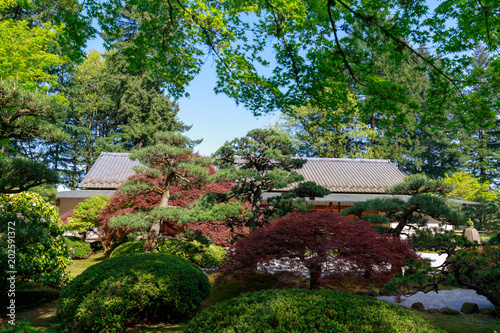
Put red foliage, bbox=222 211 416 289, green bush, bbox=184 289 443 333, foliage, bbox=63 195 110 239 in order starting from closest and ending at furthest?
green bush, bbox=184 289 443 333 < red foliage, bbox=222 211 416 289 < foliage, bbox=63 195 110 239

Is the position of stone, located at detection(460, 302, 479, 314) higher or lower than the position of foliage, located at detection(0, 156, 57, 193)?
lower

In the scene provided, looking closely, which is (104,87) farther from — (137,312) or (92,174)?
(137,312)

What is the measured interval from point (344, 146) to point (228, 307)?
23059 millimetres

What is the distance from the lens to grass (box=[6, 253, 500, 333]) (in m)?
4.37

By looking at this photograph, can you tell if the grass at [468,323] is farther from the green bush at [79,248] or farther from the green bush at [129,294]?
the green bush at [79,248]

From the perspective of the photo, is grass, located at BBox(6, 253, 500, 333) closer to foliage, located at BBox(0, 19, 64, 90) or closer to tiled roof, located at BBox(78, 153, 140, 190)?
foliage, located at BBox(0, 19, 64, 90)

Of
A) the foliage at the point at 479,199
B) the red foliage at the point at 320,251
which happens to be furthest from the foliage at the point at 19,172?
the foliage at the point at 479,199

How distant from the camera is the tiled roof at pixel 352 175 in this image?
669 inches

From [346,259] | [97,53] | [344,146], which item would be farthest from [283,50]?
[97,53]

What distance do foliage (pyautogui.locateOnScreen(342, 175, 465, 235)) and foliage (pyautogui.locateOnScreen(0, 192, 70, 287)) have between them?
635cm

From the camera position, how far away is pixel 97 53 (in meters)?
26.0

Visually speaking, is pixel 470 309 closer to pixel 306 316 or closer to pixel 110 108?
pixel 306 316

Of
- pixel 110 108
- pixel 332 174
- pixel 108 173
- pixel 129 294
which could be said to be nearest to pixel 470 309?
pixel 129 294

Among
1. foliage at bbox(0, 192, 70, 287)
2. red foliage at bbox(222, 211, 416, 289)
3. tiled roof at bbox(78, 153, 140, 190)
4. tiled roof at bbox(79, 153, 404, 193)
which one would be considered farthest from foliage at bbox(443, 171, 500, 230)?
foliage at bbox(0, 192, 70, 287)
